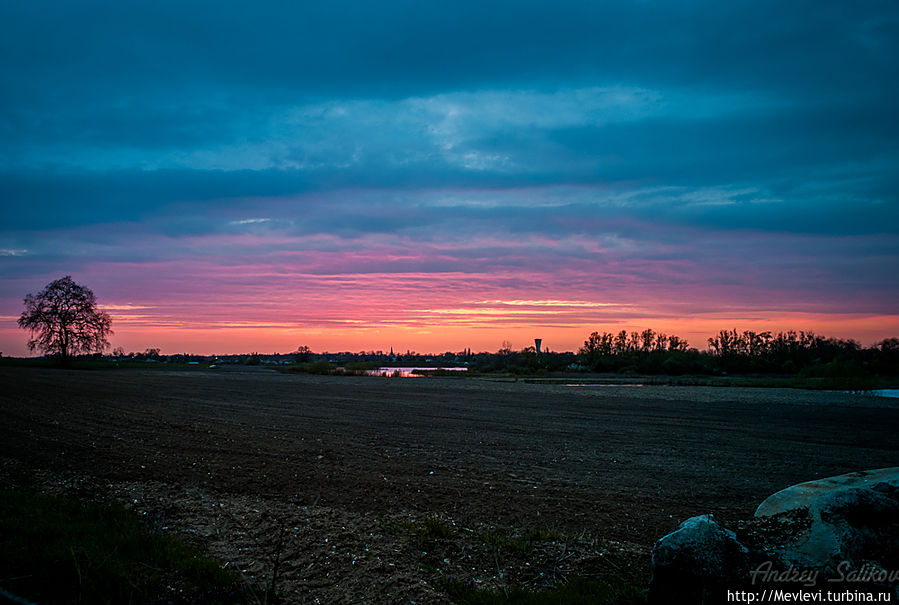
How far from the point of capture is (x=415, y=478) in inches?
400

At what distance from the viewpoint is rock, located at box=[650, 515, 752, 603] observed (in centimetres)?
465

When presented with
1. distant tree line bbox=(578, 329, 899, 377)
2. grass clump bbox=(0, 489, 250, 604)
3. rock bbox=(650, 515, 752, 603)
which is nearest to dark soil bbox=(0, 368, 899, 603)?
grass clump bbox=(0, 489, 250, 604)

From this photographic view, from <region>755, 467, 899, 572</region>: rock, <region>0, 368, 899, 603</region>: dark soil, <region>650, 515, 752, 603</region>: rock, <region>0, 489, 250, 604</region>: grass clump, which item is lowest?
<region>0, 368, 899, 603</region>: dark soil

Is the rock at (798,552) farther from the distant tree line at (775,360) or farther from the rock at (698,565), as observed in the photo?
the distant tree line at (775,360)

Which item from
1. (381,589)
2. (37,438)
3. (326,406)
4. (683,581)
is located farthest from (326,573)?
(326,406)

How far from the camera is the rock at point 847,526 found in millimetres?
4727

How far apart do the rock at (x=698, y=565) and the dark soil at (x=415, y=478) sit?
110 cm

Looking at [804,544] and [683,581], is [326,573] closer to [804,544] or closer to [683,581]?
[683,581]

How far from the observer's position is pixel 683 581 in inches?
187

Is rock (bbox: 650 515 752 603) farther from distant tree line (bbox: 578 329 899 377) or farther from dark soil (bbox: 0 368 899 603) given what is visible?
distant tree line (bbox: 578 329 899 377)

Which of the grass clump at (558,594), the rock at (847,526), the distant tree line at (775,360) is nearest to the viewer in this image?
the rock at (847,526)

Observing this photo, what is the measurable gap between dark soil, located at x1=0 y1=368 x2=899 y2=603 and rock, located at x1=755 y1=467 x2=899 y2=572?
68.7 inches

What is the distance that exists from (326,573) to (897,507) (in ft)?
19.7

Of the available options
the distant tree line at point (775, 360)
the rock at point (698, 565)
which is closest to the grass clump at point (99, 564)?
A: the rock at point (698, 565)
